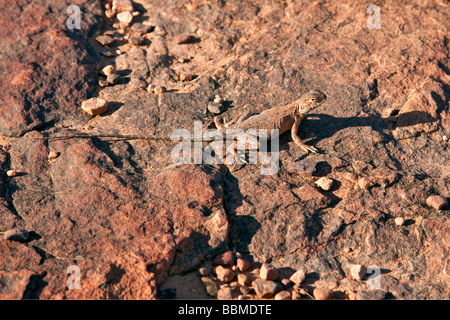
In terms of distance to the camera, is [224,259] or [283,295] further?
[224,259]

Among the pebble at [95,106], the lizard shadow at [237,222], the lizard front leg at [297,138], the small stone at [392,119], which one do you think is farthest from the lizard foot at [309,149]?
the pebble at [95,106]

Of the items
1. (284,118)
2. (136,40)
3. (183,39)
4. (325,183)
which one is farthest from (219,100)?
(136,40)

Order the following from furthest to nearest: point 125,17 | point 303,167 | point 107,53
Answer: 1. point 125,17
2. point 107,53
3. point 303,167

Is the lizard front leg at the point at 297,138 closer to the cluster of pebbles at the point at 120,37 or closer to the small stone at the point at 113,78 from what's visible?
the cluster of pebbles at the point at 120,37

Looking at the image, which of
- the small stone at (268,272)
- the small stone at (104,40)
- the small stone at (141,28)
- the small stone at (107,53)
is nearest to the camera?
the small stone at (268,272)

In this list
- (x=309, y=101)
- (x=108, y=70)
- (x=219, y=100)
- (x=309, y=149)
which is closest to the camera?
(x=309, y=149)

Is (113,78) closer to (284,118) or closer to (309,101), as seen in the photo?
(284,118)

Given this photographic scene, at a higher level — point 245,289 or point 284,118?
point 284,118
